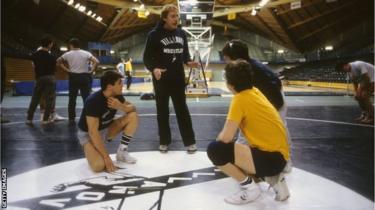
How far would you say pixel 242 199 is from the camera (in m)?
2.17

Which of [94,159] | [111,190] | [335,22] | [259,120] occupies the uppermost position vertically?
[335,22]

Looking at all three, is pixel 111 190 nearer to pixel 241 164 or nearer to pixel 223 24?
pixel 241 164

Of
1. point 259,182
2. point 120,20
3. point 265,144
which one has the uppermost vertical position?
point 120,20

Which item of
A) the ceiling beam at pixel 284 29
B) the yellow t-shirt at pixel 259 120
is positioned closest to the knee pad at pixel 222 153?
the yellow t-shirt at pixel 259 120

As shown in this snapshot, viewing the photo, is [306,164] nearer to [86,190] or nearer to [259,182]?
[259,182]

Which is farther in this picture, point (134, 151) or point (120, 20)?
point (120, 20)

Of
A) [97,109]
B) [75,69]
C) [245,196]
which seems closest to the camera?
[245,196]

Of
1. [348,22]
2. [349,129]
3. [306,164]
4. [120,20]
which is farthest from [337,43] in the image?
[306,164]

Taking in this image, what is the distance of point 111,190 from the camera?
2.42 meters

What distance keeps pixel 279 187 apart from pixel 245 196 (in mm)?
239

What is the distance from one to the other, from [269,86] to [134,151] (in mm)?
1704

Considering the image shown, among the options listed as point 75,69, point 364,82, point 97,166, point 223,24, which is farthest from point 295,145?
point 223,24

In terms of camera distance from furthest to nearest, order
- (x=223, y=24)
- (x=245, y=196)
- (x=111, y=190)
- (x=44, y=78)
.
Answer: (x=223, y=24) < (x=44, y=78) < (x=111, y=190) < (x=245, y=196)

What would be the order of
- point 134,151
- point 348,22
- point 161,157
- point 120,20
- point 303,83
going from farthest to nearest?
point 120,20, point 348,22, point 303,83, point 134,151, point 161,157
